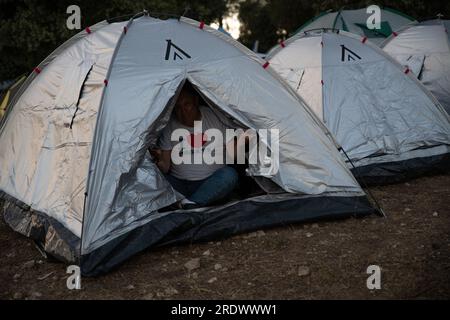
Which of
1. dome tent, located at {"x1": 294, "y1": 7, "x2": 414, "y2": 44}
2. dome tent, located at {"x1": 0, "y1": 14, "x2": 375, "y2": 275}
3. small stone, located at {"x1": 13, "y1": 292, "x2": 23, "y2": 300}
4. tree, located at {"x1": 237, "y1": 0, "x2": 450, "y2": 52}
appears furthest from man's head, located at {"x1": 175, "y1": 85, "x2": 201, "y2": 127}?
tree, located at {"x1": 237, "y1": 0, "x2": 450, "y2": 52}

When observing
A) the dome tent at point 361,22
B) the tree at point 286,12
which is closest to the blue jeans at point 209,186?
the dome tent at point 361,22

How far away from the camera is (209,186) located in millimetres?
4863

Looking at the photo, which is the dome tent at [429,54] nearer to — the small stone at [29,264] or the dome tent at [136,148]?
the dome tent at [136,148]

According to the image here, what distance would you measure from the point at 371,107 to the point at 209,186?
105 inches

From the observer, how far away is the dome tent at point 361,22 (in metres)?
13.0

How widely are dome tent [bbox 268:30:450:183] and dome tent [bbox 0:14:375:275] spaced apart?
4.03ft

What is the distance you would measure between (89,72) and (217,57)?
123 cm

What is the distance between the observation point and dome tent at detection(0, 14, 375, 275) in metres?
4.20

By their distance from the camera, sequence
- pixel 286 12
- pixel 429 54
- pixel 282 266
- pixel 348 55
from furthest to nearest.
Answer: pixel 286 12 → pixel 429 54 → pixel 348 55 → pixel 282 266

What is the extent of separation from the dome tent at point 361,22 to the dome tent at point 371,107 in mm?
6513

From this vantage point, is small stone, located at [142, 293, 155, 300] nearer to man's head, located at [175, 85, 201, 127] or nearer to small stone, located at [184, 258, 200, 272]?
small stone, located at [184, 258, 200, 272]

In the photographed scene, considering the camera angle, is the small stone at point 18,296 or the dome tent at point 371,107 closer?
the small stone at point 18,296

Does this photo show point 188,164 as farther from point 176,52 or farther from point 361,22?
point 361,22

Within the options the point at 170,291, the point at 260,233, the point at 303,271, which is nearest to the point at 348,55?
the point at 260,233
